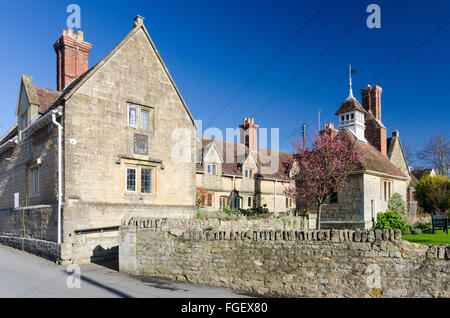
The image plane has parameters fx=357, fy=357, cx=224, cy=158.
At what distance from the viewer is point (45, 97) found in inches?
802

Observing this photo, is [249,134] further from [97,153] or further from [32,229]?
[32,229]

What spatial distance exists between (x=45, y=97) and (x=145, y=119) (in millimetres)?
6280

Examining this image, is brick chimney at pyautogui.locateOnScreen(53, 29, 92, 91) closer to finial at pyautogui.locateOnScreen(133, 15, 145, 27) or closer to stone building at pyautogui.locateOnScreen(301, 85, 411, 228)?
finial at pyautogui.locateOnScreen(133, 15, 145, 27)

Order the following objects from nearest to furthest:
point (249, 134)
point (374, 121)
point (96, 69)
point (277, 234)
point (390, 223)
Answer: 1. point (277, 234)
2. point (96, 69)
3. point (390, 223)
4. point (374, 121)
5. point (249, 134)

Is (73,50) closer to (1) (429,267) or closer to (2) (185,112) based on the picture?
(2) (185,112)

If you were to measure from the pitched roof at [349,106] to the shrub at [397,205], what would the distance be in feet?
26.0

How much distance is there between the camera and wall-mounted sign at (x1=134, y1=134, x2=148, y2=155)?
18281mm

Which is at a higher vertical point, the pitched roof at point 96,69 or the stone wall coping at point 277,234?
the pitched roof at point 96,69

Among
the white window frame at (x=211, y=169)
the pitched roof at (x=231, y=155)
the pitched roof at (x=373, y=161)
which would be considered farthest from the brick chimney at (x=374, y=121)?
the white window frame at (x=211, y=169)

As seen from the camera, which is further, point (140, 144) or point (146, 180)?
point (146, 180)

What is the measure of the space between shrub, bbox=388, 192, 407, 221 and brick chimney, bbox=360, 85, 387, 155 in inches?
207

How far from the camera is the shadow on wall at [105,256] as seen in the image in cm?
1536

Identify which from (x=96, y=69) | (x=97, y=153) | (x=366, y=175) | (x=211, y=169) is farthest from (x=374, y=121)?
(x=97, y=153)

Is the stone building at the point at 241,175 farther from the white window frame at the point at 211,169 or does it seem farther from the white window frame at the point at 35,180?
the white window frame at the point at 35,180
